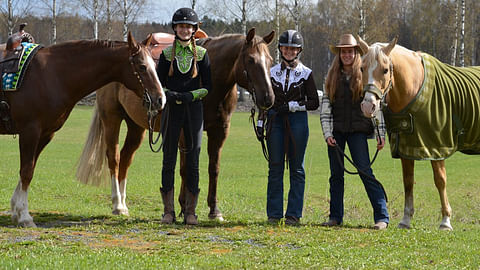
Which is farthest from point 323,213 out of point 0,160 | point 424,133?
point 0,160

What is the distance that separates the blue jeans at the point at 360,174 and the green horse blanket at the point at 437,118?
16.5 inches

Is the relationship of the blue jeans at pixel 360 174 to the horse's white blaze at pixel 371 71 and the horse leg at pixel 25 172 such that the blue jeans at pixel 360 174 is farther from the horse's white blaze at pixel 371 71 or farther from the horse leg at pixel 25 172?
the horse leg at pixel 25 172

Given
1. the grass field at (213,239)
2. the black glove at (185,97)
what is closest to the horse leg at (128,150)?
the grass field at (213,239)

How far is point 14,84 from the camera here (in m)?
5.68

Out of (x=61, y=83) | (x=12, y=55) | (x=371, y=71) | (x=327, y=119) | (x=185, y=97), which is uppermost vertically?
(x=12, y=55)

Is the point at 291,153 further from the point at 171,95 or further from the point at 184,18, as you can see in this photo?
the point at 184,18

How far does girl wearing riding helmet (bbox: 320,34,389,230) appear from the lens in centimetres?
590

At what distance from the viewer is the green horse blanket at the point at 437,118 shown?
6.07 metres

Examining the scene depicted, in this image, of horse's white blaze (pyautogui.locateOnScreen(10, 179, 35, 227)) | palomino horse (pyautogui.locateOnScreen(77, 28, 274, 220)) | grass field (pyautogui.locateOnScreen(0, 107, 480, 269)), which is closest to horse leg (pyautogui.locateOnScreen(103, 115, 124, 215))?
palomino horse (pyautogui.locateOnScreen(77, 28, 274, 220))

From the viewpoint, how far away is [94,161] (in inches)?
311

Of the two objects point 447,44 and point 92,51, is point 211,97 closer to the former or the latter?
point 92,51

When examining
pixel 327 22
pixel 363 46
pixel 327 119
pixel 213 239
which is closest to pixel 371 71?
pixel 363 46

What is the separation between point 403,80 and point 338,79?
0.68 meters

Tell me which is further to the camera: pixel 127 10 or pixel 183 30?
pixel 127 10
